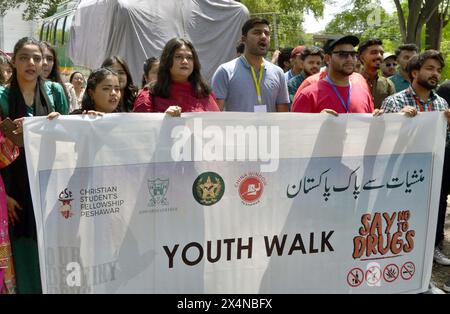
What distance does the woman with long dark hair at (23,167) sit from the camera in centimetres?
320

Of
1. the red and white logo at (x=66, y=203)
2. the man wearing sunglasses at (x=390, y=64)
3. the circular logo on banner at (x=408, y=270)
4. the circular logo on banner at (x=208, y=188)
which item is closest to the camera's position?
the red and white logo at (x=66, y=203)

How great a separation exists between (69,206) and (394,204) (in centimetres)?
215

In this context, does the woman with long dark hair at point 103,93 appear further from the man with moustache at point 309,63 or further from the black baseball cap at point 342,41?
the man with moustache at point 309,63

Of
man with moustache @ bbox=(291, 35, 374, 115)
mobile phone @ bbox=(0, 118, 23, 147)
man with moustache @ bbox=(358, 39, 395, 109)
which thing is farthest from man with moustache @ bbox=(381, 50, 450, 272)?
mobile phone @ bbox=(0, 118, 23, 147)

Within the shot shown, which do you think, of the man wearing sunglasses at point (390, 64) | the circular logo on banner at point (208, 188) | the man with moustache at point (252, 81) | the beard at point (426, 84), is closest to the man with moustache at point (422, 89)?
the beard at point (426, 84)

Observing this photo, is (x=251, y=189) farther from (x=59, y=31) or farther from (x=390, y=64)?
(x=59, y=31)

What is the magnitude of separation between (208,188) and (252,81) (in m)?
1.41

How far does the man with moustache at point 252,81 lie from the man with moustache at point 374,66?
3.72 feet

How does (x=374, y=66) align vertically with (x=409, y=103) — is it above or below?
above

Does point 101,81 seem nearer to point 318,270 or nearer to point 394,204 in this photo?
point 318,270

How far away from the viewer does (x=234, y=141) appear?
126 inches

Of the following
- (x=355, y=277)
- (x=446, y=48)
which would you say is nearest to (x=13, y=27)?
(x=446, y=48)

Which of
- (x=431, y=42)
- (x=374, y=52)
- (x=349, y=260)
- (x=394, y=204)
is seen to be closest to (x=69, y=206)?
(x=349, y=260)

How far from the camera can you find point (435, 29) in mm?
13695
